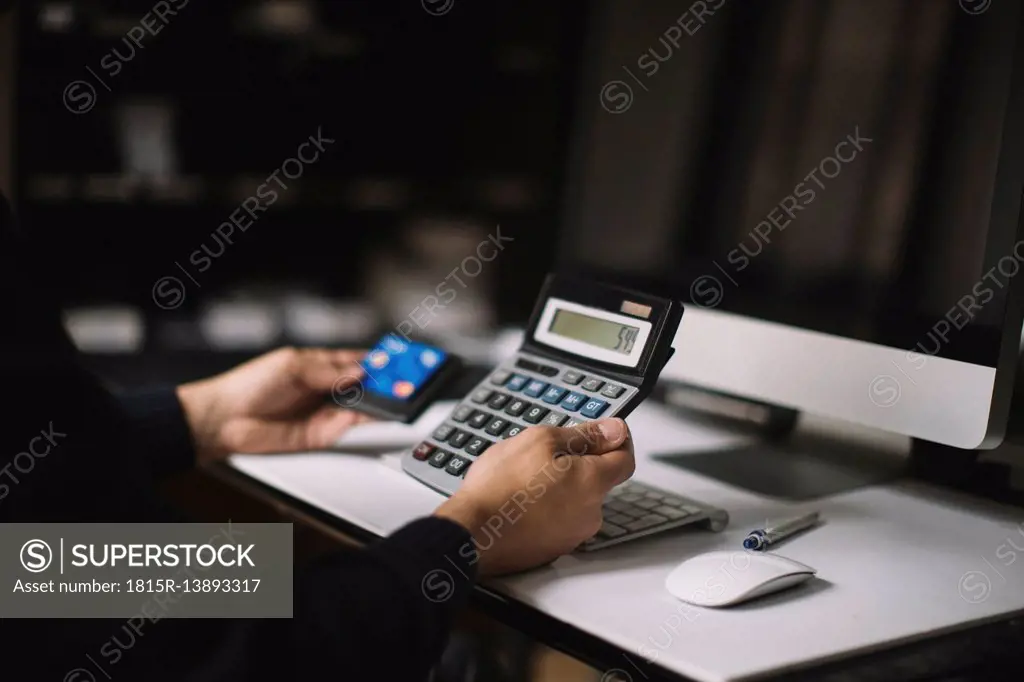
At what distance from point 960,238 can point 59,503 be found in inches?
27.6

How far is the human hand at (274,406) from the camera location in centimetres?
108

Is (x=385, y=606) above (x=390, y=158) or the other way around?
the other way around

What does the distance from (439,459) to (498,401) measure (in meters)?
0.08

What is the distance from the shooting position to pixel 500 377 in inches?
39.7

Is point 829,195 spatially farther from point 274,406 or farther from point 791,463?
point 274,406

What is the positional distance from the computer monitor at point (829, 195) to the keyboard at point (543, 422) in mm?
167

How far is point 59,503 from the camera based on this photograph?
0.65 m

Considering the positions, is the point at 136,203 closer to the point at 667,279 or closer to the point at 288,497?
the point at 288,497

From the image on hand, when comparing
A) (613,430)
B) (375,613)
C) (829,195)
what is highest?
(829,195)

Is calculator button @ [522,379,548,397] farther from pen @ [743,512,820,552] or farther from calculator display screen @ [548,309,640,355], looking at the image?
pen @ [743,512,820,552]

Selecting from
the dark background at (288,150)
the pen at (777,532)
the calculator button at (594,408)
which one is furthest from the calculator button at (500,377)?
the dark background at (288,150)

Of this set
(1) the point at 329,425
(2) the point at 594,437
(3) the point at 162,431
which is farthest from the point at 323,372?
(2) the point at 594,437

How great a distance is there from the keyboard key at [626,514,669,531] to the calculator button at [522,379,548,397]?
16cm

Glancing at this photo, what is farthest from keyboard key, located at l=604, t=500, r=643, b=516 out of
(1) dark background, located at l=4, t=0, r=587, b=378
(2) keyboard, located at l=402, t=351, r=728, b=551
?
(1) dark background, located at l=4, t=0, r=587, b=378
